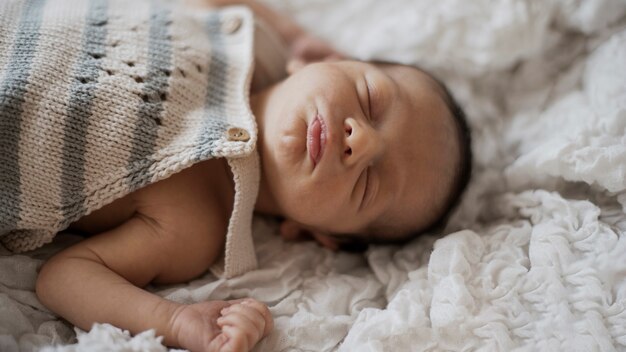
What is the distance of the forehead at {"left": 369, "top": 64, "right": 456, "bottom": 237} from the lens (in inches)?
50.7

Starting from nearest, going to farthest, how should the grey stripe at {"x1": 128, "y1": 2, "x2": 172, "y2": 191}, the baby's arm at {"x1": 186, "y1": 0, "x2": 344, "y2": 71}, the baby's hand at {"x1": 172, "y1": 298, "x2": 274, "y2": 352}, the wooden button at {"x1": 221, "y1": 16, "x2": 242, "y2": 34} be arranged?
the baby's hand at {"x1": 172, "y1": 298, "x2": 274, "y2": 352}
the grey stripe at {"x1": 128, "y1": 2, "x2": 172, "y2": 191}
the wooden button at {"x1": 221, "y1": 16, "x2": 242, "y2": 34}
the baby's arm at {"x1": 186, "y1": 0, "x2": 344, "y2": 71}

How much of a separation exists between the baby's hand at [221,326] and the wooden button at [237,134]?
33 cm

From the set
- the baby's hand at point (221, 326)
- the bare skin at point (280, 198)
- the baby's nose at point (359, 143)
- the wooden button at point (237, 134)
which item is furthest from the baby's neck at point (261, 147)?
the baby's hand at point (221, 326)

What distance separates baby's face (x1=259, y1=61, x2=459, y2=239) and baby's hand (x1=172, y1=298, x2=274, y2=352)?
279 millimetres

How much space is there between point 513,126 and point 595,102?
223 millimetres

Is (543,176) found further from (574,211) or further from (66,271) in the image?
(66,271)

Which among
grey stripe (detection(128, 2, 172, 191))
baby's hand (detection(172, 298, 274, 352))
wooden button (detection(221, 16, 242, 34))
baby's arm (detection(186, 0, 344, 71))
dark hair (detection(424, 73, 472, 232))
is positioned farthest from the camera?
baby's arm (detection(186, 0, 344, 71))

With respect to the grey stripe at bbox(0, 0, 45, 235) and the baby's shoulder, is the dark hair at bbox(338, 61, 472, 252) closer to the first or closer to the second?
the baby's shoulder

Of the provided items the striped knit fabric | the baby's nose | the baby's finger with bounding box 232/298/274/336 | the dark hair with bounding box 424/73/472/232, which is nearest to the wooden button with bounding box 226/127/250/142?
the striped knit fabric

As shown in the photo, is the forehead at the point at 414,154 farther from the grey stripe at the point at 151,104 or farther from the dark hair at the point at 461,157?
the grey stripe at the point at 151,104

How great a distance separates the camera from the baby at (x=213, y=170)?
3.64 ft

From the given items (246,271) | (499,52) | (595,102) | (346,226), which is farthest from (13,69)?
(595,102)

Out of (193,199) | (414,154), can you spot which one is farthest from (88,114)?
(414,154)

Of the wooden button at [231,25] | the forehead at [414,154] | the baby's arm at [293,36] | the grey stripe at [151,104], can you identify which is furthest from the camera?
the baby's arm at [293,36]
